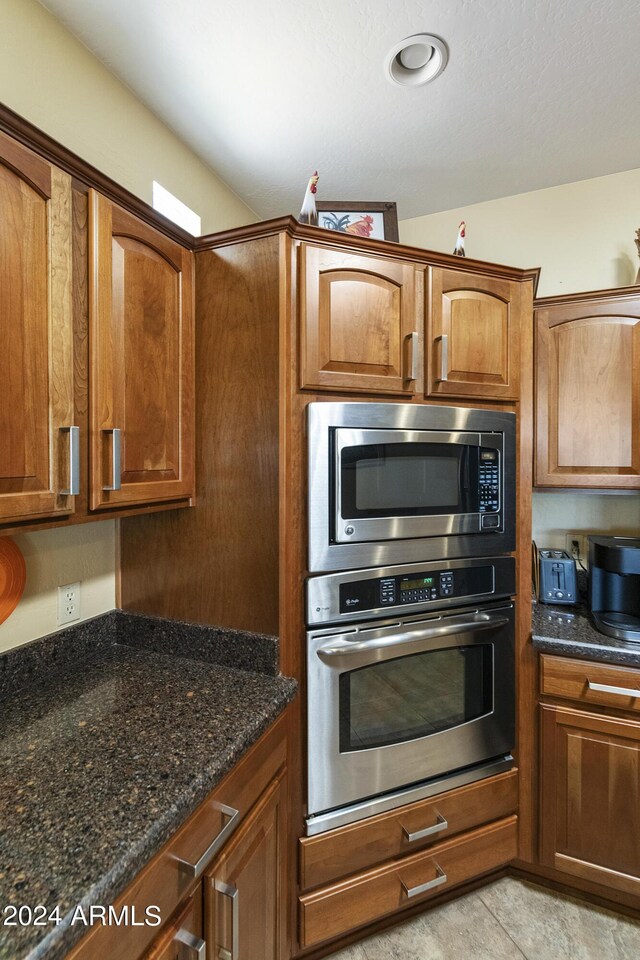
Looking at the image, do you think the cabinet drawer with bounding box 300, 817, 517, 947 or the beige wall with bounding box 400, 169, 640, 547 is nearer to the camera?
the cabinet drawer with bounding box 300, 817, 517, 947

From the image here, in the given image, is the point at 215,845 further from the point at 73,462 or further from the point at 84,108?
the point at 84,108

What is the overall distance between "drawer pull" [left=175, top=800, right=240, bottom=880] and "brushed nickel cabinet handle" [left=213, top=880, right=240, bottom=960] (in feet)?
0.20

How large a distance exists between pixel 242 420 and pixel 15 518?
0.63 m

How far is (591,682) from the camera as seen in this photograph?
1.55 m

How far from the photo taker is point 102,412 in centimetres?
110

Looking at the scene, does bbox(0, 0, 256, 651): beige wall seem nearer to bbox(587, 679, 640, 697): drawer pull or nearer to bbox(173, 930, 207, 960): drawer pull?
bbox(173, 930, 207, 960): drawer pull

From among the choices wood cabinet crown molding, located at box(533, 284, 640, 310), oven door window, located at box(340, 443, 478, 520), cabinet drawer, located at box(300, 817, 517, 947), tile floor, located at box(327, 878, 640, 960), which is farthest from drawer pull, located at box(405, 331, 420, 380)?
tile floor, located at box(327, 878, 640, 960)

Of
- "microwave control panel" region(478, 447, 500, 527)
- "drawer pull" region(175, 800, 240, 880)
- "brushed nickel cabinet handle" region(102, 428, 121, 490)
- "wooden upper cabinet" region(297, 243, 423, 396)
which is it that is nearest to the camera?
"drawer pull" region(175, 800, 240, 880)

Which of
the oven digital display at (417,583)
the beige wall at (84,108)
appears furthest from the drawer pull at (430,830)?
the beige wall at (84,108)

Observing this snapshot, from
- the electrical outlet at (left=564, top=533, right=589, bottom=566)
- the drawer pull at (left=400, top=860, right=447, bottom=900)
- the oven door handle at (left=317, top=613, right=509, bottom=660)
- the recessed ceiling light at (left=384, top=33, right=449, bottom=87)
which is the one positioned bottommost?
the drawer pull at (left=400, top=860, right=447, bottom=900)

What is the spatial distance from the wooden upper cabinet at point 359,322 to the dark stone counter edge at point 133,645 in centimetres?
78

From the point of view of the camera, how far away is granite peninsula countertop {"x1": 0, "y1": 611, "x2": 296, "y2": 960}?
67cm

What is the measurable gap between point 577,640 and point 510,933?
0.99m

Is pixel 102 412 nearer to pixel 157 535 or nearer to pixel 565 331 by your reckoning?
pixel 157 535
